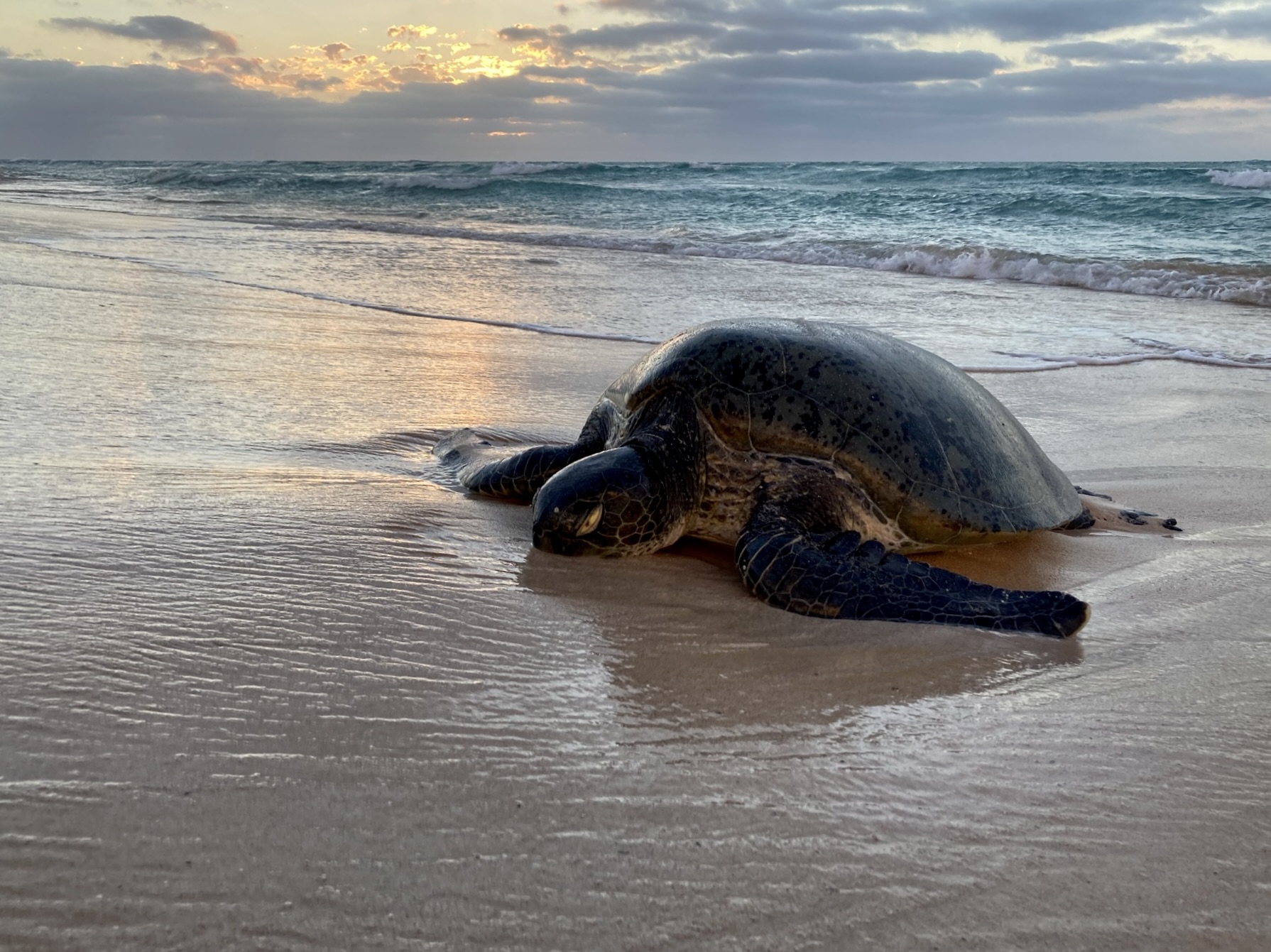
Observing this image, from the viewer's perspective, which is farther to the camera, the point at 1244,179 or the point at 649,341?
the point at 1244,179

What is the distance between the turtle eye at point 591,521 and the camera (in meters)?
3.50

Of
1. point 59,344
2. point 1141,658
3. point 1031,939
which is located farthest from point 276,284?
point 1031,939

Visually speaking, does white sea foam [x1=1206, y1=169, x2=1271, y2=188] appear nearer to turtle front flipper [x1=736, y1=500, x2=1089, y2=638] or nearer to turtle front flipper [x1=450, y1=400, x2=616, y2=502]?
turtle front flipper [x1=450, y1=400, x2=616, y2=502]

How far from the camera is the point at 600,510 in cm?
351

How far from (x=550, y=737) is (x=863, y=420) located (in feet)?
6.67

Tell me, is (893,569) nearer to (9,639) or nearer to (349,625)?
(349,625)

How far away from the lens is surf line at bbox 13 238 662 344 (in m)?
8.41

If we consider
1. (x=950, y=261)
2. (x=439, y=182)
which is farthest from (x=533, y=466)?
(x=439, y=182)

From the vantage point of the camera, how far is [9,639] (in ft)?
7.61

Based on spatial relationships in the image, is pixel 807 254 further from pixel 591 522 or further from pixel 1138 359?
pixel 591 522

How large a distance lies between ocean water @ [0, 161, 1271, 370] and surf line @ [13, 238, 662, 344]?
0.05m

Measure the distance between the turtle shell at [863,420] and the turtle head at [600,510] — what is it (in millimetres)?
407

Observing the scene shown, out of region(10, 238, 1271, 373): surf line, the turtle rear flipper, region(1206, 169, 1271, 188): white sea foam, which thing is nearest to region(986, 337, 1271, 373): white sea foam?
region(10, 238, 1271, 373): surf line

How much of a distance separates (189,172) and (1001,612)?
4926 cm
